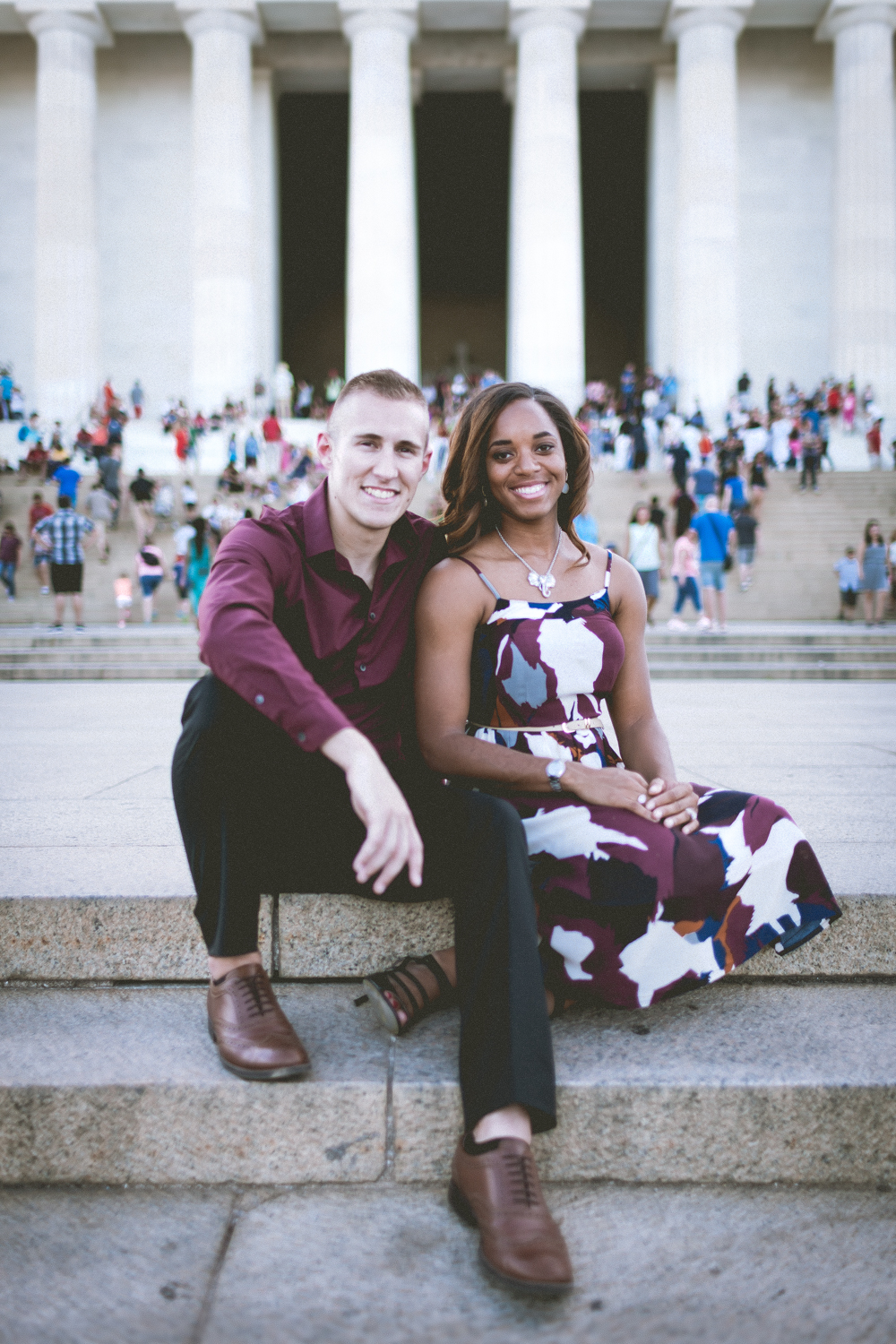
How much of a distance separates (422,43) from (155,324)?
11090mm

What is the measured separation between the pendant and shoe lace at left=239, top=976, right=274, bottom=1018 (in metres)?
1.27

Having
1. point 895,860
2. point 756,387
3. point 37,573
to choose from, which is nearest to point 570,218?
point 756,387

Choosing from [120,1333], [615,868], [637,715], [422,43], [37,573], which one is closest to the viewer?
[120,1333]

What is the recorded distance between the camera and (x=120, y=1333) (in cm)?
176

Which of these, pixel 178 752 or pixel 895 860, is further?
pixel 895 860

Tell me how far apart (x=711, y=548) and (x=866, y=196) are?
60.8ft

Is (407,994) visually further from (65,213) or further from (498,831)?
(65,213)

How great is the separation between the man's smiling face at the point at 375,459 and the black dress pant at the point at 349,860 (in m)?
0.58

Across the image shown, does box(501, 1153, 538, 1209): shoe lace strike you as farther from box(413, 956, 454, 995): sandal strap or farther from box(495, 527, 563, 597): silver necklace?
box(495, 527, 563, 597): silver necklace

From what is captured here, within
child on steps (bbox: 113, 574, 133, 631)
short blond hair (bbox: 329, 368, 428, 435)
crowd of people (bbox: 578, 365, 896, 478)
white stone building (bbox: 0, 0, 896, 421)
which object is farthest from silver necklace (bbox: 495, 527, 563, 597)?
white stone building (bbox: 0, 0, 896, 421)

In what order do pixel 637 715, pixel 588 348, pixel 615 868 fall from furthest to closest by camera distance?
1. pixel 588 348
2. pixel 637 715
3. pixel 615 868

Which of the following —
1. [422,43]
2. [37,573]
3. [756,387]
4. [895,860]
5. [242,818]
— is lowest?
[895,860]

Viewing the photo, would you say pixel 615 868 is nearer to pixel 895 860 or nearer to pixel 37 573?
pixel 895 860

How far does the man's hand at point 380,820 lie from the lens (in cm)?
214
